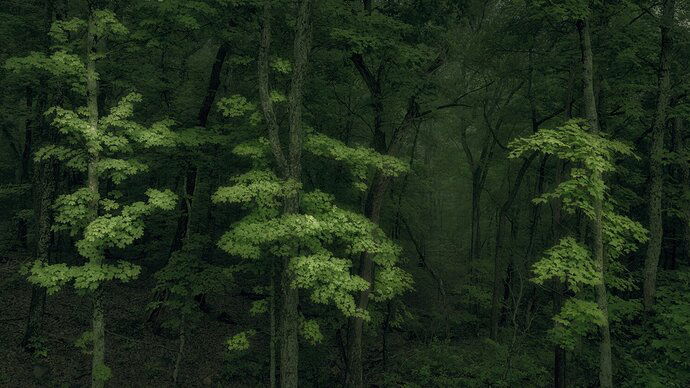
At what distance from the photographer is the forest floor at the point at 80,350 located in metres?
12.4

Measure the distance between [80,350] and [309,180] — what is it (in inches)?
363

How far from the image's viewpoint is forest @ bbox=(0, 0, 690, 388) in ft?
34.0

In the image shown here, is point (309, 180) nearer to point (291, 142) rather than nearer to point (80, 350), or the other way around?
point (291, 142)

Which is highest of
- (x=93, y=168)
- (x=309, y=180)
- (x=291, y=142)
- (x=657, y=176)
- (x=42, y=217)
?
(x=291, y=142)

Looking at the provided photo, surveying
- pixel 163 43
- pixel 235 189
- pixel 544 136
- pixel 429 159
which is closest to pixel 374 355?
pixel 235 189

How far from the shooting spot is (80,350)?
13.9m

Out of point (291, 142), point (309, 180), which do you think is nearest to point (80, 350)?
point (309, 180)

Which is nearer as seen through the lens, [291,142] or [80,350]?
[291,142]

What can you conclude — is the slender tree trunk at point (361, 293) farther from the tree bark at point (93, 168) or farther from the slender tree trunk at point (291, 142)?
the tree bark at point (93, 168)

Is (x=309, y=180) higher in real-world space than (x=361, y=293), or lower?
higher

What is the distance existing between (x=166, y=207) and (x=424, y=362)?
1142 cm

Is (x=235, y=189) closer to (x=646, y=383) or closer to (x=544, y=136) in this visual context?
(x=544, y=136)

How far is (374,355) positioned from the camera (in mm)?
18438

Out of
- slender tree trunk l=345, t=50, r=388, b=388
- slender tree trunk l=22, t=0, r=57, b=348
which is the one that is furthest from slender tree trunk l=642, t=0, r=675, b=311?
slender tree trunk l=22, t=0, r=57, b=348
